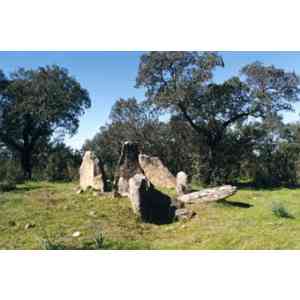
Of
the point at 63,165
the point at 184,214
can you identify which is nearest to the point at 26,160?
the point at 63,165

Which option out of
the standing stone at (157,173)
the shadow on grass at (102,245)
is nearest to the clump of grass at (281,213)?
the shadow on grass at (102,245)

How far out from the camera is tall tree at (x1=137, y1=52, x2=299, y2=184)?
42.9 ft

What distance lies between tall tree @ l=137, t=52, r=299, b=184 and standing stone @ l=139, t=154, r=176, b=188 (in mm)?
2045

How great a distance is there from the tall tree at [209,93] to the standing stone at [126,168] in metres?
3.82

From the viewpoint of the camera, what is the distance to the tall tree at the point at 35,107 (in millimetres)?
11533

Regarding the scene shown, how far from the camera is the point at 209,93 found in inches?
531

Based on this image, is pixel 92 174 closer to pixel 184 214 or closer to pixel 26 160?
pixel 184 214

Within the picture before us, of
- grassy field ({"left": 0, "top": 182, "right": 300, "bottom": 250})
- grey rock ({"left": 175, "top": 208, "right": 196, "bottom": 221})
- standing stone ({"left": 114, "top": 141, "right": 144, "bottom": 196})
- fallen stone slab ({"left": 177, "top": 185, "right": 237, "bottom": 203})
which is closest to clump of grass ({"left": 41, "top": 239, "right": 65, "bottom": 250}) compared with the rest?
grassy field ({"left": 0, "top": 182, "right": 300, "bottom": 250})

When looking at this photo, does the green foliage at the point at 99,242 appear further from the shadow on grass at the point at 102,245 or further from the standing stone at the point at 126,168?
the standing stone at the point at 126,168

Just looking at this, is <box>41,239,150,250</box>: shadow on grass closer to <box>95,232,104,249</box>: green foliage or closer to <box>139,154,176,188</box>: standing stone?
<box>95,232,104,249</box>: green foliage

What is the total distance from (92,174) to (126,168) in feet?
4.01
